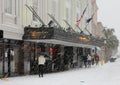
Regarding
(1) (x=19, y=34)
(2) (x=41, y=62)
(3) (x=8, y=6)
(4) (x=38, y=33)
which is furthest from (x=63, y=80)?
(3) (x=8, y=6)

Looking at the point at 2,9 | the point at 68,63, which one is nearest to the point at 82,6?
the point at 68,63

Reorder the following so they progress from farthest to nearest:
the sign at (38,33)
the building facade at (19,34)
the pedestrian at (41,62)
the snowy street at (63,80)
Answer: the sign at (38,33), the pedestrian at (41,62), the building facade at (19,34), the snowy street at (63,80)

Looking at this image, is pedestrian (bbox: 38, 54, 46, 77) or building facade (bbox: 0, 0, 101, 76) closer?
building facade (bbox: 0, 0, 101, 76)

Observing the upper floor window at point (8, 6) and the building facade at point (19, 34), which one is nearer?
the building facade at point (19, 34)

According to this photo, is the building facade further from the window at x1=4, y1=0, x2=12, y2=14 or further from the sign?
the sign

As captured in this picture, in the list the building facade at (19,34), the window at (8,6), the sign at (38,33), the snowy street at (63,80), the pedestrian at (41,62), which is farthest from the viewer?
the sign at (38,33)

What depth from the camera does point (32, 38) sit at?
34.6m

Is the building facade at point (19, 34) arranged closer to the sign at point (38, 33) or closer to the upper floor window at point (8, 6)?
the upper floor window at point (8, 6)

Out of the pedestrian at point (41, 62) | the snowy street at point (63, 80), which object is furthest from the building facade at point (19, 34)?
the pedestrian at point (41, 62)

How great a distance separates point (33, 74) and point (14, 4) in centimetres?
651

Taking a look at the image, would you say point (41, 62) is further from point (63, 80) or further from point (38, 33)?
point (63, 80)

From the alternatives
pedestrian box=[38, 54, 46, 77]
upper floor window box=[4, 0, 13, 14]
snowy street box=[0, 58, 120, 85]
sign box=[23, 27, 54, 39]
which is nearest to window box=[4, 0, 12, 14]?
upper floor window box=[4, 0, 13, 14]

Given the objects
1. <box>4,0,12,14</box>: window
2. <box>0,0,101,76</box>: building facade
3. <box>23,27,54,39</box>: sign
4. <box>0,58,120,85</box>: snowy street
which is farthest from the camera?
<box>23,27,54,39</box>: sign

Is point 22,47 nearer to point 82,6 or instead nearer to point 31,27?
point 31,27
